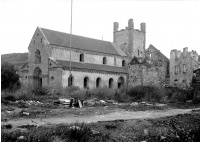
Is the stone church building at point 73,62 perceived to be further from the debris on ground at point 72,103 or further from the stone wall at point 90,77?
the debris on ground at point 72,103

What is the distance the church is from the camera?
110 feet

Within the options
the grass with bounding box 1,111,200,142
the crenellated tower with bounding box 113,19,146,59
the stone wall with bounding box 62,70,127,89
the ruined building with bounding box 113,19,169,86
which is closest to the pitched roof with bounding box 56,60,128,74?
the stone wall with bounding box 62,70,127,89

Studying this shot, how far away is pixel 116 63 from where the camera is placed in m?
42.5

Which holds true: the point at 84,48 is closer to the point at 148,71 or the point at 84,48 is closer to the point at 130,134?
the point at 148,71

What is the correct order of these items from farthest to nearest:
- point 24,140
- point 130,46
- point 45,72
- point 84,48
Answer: point 130,46 < point 84,48 < point 45,72 < point 24,140

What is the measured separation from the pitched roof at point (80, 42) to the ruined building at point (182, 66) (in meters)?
8.74

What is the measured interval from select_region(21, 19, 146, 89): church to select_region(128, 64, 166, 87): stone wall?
1.15 m

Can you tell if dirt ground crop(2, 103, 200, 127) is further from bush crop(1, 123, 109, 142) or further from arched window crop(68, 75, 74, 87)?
arched window crop(68, 75, 74, 87)

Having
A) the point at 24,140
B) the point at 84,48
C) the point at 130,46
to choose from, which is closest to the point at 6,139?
the point at 24,140

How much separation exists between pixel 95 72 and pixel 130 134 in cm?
2826

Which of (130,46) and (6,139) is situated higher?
(130,46)

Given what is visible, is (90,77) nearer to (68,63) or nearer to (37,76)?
(68,63)

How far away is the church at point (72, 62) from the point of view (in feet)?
110

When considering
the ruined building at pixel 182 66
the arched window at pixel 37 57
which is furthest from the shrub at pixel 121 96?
the ruined building at pixel 182 66
